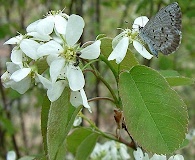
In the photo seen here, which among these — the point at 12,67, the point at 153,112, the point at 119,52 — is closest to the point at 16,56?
the point at 12,67

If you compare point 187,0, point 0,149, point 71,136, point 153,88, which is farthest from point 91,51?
point 0,149

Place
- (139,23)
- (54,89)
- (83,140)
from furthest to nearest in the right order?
(83,140)
(139,23)
(54,89)

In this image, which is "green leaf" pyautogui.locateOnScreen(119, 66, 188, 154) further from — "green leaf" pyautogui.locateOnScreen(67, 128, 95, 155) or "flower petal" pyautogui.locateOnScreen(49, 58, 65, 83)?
"green leaf" pyautogui.locateOnScreen(67, 128, 95, 155)

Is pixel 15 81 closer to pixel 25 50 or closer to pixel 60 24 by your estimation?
pixel 25 50

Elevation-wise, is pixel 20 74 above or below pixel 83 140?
above

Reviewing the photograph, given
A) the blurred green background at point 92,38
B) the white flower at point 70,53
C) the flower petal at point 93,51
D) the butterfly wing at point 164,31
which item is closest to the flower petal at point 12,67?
the white flower at point 70,53

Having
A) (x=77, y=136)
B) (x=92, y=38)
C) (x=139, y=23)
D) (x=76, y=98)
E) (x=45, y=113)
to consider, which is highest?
(x=139, y=23)

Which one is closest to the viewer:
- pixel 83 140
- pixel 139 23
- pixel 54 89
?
pixel 54 89

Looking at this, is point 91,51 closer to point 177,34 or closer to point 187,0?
point 177,34
